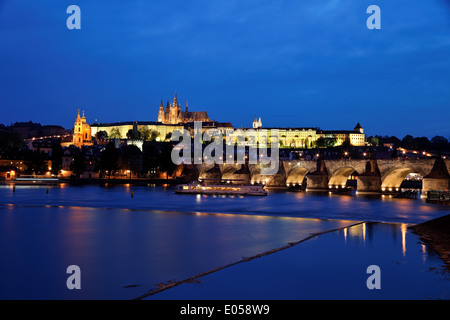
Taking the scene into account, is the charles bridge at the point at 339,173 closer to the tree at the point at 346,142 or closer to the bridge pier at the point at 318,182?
the bridge pier at the point at 318,182

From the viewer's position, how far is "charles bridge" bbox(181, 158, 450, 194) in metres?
43.2

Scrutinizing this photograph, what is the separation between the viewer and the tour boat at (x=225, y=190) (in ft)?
169

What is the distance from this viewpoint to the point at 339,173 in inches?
2312

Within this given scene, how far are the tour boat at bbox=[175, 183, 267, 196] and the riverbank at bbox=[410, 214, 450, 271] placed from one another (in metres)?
30.0

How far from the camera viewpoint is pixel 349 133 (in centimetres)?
14525

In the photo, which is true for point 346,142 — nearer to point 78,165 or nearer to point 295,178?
point 295,178

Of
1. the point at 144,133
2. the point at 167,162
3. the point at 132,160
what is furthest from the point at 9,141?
the point at 167,162

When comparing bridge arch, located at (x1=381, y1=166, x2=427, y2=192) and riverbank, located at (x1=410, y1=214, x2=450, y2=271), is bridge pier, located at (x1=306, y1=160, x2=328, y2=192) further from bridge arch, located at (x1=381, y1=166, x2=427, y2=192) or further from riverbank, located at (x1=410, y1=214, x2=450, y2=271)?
riverbank, located at (x1=410, y1=214, x2=450, y2=271)

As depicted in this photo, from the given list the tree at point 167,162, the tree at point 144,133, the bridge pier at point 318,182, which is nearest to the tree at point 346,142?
the tree at point 144,133

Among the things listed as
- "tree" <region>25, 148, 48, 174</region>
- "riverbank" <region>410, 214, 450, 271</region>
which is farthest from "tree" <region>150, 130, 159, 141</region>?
"riverbank" <region>410, 214, 450, 271</region>

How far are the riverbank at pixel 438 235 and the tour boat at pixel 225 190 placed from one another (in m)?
30.0

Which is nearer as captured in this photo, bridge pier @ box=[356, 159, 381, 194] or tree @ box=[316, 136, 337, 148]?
bridge pier @ box=[356, 159, 381, 194]
